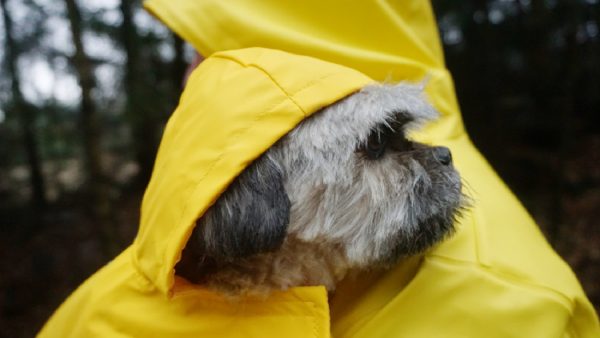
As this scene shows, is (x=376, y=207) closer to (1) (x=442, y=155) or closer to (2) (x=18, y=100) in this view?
(1) (x=442, y=155)

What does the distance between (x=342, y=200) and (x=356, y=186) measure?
7 centimetres

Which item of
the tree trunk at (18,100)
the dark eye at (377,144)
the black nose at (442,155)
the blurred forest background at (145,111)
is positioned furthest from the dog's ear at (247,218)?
the tree trunk at (18,100)

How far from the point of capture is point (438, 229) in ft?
5.63

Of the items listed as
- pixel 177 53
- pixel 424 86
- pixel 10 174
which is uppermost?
pixel 424 86

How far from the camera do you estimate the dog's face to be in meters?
1.64

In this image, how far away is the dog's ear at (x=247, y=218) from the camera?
1.59 m

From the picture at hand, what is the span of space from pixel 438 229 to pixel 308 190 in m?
0.44

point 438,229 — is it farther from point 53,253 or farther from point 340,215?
point 53,253

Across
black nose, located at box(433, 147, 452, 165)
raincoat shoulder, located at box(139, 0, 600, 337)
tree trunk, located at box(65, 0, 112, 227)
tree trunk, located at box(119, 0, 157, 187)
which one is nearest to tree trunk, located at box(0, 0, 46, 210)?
tree trunk, located at box(119, 0, 157, 187)

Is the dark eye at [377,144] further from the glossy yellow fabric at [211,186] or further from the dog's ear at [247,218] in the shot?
the dog's ear at [247,218]

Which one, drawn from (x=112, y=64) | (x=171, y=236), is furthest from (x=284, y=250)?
(x=112, y=64)

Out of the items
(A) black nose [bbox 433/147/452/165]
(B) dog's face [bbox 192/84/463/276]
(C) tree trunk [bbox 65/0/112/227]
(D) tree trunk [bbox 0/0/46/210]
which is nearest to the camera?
(B) dog's face [bbox 192/84/463/276]

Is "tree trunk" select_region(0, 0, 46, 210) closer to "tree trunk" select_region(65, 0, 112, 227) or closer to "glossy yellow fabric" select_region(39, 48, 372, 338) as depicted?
"tree trunk" select_region(65, 0, 112, 227)

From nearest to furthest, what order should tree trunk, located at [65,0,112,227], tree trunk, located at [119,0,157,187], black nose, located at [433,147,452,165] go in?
black nose, located at [433,147,452,165] → tree trunk, located at [65,0,112,227] → tree trunk, located at [119,0,157,187]
